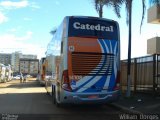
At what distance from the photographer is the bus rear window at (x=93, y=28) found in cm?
1705

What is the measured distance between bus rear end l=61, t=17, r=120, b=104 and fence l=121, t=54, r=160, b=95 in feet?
16.1

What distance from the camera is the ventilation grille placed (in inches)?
666

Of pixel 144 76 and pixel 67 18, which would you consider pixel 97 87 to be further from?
pixel 144 76

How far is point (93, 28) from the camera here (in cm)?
1736

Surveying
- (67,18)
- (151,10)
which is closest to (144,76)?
(67,18)

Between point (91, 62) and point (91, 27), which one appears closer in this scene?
point (91, 62)

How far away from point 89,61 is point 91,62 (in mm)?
108

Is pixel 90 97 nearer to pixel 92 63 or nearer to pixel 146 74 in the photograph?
pixel 92 63

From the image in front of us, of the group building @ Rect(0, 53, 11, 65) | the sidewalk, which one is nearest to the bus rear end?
the sidewalk

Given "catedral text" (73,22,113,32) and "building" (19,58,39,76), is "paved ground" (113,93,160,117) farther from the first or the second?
"building" (19,58,39,76)

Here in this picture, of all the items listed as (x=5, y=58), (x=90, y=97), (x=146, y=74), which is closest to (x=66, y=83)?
(x=90, y=97)

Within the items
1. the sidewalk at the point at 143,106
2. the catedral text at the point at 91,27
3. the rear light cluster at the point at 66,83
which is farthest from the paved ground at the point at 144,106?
the catedral text at the point at 91,27

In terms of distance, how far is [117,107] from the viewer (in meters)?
18.8

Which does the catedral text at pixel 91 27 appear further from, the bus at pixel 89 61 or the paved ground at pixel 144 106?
the paved ground at pixel 144 106
